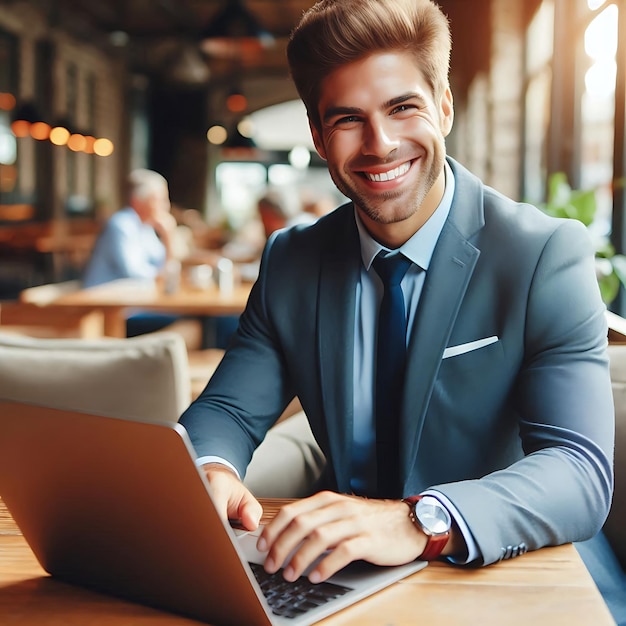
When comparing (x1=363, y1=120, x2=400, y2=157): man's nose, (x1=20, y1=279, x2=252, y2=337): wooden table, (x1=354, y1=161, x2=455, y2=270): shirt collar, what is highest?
(x1=363, y1=120, x2=400, y2=157): man's nose

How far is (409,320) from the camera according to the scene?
160 centimetres

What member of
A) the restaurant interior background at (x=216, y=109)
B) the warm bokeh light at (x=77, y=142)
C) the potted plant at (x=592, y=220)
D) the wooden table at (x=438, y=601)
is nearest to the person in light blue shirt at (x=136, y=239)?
the restaurant interior background at (x=216, y=109)

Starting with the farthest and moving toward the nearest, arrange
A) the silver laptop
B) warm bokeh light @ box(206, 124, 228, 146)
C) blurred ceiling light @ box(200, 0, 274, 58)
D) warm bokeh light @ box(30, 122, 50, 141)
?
warm bokeh light @ box(206, 124, 228, 146), warm bokeh light @ box(30, 122, 50, 141), blurred ceiling light @ box(200, 0, 274, 58), the silver laptop

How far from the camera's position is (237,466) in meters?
1.51

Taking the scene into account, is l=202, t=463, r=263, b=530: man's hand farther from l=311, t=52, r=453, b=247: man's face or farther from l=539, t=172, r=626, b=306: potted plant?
l=539, t=172, r=626, b=306: potted plant

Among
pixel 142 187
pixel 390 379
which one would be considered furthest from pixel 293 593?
pixel 142 187

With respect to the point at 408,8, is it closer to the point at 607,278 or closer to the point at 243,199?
the point at 607,278

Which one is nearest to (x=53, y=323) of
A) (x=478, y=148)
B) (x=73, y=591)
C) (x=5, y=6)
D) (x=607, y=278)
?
(x=607, y=278)

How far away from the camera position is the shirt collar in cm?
161

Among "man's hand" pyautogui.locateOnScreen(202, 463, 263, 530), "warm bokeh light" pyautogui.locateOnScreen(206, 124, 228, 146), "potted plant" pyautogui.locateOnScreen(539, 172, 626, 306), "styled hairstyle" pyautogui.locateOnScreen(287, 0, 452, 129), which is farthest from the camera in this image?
"warm bokeh light" pyautogui.locateOnScreen(206, 124, 228, 146)

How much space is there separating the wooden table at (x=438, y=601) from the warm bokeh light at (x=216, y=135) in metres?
17.8

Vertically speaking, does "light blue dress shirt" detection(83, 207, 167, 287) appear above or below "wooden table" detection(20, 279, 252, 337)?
above

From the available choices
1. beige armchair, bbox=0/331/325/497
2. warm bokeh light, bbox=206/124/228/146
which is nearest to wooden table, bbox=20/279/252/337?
beige armchair, bbox=0/331/325/497

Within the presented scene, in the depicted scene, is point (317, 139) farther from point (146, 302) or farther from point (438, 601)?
point (146, 302)
